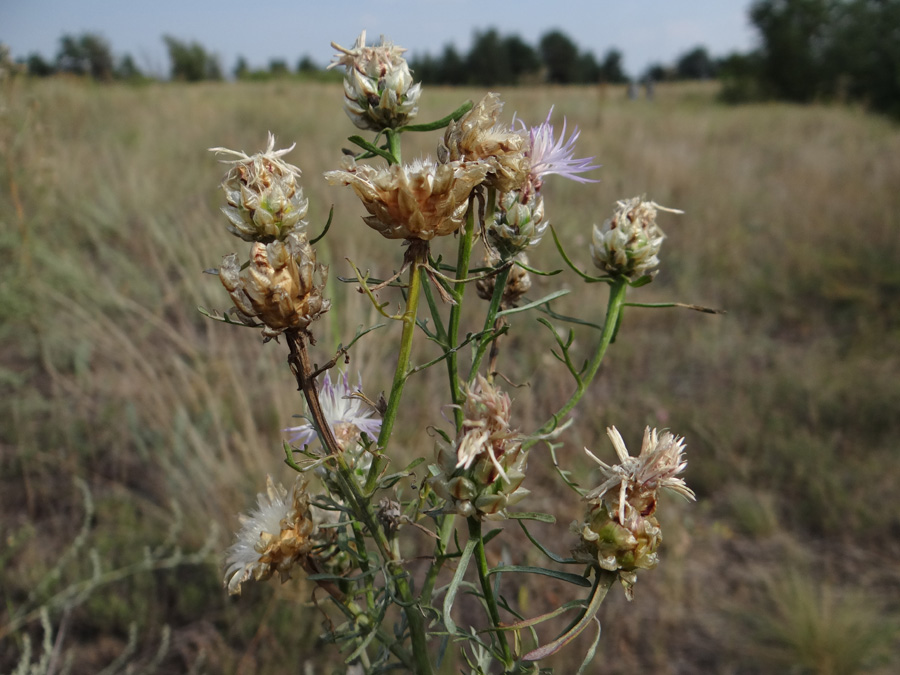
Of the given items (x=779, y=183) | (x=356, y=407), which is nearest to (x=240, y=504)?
(x=356, y=407)

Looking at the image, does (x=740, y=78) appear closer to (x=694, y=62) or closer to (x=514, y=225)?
(x=514, y=225)

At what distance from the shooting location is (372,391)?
1.99 metres

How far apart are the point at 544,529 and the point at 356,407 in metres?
1.70

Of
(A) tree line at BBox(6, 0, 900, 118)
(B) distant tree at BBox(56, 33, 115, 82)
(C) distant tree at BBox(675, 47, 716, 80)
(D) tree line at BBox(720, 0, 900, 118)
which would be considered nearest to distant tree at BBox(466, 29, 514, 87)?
(C) distant tree at BBox(675, 47, 716, 80)

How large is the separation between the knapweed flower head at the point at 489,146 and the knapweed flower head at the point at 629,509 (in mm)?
201

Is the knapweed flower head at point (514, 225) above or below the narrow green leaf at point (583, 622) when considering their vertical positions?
above

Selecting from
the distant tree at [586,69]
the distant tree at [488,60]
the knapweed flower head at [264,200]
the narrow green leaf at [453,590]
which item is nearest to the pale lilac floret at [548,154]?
the knapweed flower head at [264,200]

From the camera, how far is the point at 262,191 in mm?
421

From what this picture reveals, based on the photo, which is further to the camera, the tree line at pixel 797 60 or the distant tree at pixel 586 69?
the distant tree at pixel 586 69

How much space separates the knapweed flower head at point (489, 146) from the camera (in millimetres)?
424

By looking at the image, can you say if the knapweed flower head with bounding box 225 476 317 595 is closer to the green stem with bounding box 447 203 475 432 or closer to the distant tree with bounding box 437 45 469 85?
the green stem with bounding box 447 203 475 432

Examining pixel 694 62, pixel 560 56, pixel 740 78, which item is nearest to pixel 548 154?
pixel 740 78

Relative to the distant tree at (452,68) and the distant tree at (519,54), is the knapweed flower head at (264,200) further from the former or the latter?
the distant tree at (519,54)

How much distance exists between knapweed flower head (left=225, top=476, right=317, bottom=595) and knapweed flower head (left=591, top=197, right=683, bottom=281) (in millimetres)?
354
